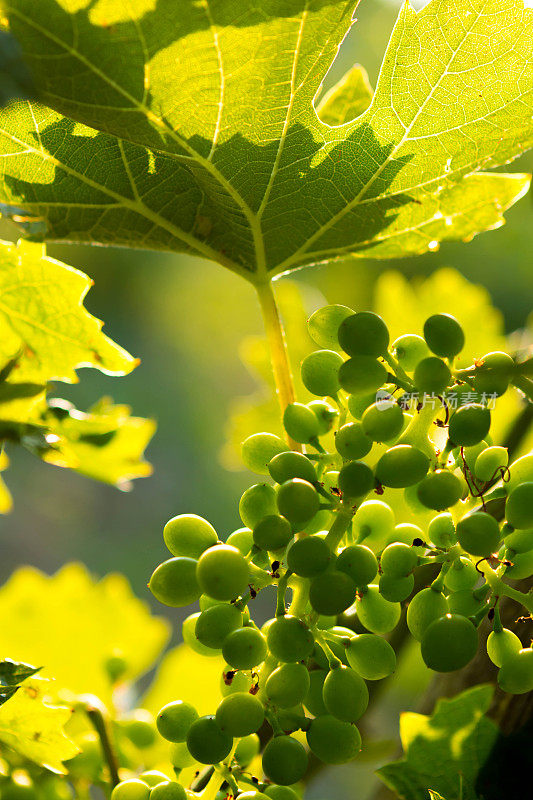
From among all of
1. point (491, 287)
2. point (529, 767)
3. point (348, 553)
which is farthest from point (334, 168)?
point (491, 287)

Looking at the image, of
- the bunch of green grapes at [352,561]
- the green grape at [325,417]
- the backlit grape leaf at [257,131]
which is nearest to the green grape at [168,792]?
the bunch of green grapes at [352,561]

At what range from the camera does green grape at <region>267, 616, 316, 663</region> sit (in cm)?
37

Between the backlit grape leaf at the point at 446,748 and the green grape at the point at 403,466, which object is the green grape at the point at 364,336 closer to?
the green grape at the point at 403,466

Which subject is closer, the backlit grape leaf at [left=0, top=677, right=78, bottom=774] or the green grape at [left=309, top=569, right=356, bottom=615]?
the green grape at [left=309, top=569, right=356, bottom=615]

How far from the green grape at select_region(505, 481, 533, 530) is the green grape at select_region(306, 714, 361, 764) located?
0.45ft

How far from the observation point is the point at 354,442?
1.33ft

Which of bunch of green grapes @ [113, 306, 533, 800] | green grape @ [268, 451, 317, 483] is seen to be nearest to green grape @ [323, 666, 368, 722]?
bunch of green grapes @ [113, 306, 533, 800]

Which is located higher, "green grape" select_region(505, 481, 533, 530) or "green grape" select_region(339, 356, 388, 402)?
"green grape" select_region(339, 356, 388, 402)

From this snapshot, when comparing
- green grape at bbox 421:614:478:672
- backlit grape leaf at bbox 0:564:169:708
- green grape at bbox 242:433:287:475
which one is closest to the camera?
green grape at bbox 421:614:478:672

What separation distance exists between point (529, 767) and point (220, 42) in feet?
1.37

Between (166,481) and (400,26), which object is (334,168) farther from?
(166,481)

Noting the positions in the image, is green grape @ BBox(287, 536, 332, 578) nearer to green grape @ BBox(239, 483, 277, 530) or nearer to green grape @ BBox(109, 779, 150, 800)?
green grape @ BBox(239, 483, 277, 530)

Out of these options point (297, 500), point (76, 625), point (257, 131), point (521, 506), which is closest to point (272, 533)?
point (297, 500)

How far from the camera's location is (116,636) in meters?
0.80
